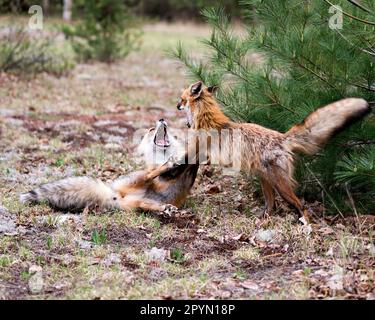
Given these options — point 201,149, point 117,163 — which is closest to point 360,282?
point 201,149

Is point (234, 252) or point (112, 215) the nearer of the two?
point (234, 252)

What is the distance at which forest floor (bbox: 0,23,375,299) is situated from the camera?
205 inches

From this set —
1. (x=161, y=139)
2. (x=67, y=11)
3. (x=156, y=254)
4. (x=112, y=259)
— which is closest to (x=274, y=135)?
(x=161, y=139)

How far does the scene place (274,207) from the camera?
7.36 m

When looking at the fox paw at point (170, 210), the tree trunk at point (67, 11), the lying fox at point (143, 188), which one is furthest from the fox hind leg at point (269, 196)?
the tree trunk at point (67, 11)

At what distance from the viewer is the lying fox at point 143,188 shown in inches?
287

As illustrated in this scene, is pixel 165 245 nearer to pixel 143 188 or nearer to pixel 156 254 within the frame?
pixel 156 254

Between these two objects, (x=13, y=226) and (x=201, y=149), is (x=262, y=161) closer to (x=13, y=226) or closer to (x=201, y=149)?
(x=201, y=149)

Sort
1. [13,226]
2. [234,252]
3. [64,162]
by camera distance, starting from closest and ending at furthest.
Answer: [234,252], [13,226], [64,162]

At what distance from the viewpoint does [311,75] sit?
700 cm

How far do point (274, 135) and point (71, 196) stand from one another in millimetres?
2442

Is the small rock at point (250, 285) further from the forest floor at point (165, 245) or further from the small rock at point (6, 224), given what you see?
the small rock at point (6, 224)

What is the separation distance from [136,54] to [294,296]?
21.0 meters

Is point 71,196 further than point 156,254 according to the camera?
Yes
